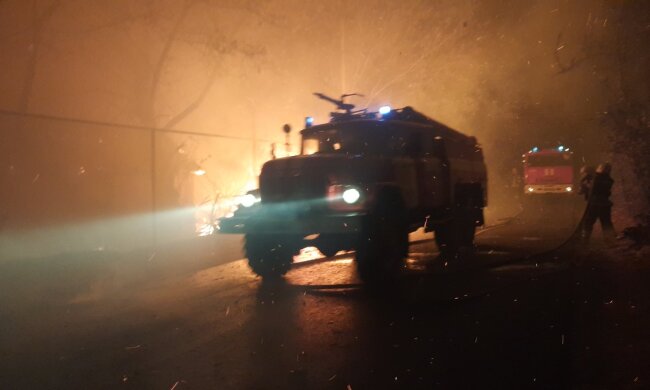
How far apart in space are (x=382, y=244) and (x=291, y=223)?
1.25 meters

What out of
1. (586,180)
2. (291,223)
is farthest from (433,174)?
(586,180)

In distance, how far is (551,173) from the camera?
2464cm

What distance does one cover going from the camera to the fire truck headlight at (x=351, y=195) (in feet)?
20.9

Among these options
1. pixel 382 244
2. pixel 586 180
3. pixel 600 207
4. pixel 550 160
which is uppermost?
pixel 550 160

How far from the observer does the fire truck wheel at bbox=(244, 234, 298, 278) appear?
741 centimetres

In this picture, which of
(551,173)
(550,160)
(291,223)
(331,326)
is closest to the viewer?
(331,326)

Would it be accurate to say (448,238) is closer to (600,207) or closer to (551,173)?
(600,207)

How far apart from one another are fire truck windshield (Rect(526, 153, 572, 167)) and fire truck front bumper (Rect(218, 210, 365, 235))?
21.5 m

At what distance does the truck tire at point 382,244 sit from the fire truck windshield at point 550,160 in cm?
2036

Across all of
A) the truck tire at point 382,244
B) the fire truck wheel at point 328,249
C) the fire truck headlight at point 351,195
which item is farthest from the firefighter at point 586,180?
the fire truck headlight at point 351,195

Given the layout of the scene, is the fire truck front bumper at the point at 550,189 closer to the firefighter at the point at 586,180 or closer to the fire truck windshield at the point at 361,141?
the firefighter at the point at 586,180

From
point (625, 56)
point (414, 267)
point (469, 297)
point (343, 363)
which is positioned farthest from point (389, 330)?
point (625, 56)

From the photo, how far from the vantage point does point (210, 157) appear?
12.8 meters

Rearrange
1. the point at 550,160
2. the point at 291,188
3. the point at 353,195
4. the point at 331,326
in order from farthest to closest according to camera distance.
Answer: the point at 550,160 → the point at 291,188 → the point at 353,195 → the point at 331,326
